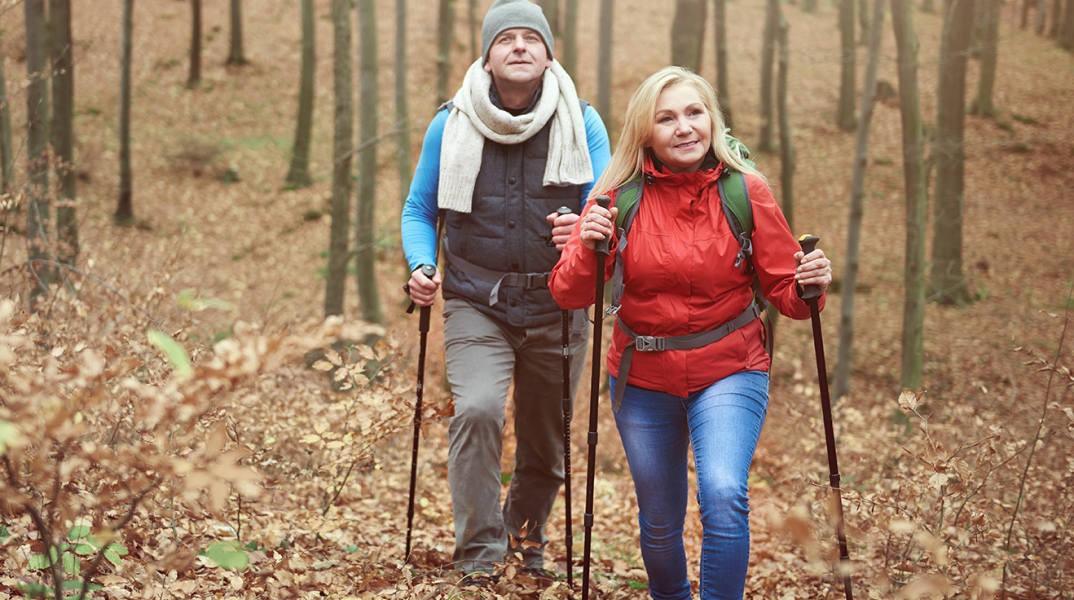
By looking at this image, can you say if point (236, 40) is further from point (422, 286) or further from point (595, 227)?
point (595, 227)

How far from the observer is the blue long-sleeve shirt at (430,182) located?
12.3ft

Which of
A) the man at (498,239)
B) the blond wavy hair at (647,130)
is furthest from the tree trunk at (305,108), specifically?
the blond wavy hair at (647,130)

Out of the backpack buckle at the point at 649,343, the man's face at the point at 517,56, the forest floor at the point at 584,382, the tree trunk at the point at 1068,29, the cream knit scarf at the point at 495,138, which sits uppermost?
the tree trunk at the point at 1068,29

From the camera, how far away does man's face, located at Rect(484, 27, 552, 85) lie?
11.7 feet

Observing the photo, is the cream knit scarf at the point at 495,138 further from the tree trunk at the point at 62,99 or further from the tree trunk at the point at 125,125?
the tree trunk at the point at 125,125

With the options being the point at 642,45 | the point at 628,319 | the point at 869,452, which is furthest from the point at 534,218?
the point at 642,45

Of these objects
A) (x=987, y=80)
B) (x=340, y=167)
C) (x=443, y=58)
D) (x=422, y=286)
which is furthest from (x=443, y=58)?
(x=987, y=80)

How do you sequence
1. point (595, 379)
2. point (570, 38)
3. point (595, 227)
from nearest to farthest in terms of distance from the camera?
point (595, 227), point (595, 379), point (570, 38)

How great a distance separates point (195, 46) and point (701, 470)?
74.2 feet

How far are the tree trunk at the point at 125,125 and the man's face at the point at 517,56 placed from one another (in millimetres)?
14175

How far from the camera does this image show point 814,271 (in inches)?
109

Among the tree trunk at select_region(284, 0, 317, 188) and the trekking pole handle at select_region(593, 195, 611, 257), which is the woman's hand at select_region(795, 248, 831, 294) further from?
the tree trunk at select_region(284, 0, 317, 188)

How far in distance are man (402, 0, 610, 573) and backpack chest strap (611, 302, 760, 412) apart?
24.6 inches

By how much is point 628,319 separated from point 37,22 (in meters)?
8.34
